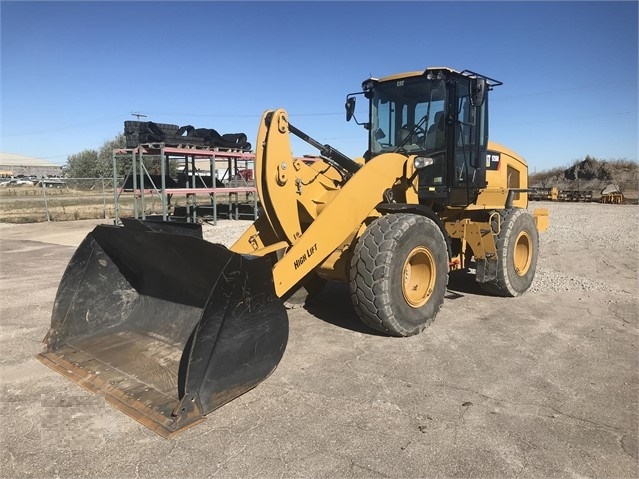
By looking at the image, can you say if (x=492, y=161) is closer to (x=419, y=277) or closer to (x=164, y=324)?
(x=419, y=277)

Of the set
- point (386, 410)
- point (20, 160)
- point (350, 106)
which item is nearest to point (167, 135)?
point (350, 106)

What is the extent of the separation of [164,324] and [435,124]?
385 centimetres

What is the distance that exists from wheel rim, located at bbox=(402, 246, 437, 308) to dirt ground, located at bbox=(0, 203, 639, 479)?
1.26 ft

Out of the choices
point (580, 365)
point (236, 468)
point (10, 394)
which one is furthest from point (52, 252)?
point (580, 365)

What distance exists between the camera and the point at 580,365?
4375 millimetres

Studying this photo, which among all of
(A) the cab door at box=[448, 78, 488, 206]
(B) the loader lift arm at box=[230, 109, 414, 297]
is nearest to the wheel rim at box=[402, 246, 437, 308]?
(B) the loader lift arm at box=[230, 109, 414, 297]

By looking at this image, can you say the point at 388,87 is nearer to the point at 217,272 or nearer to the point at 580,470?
the point at 217,272

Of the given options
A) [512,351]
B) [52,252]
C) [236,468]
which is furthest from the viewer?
[52,252]

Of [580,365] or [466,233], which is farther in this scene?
[466,233]

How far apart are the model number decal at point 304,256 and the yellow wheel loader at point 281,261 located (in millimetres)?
15

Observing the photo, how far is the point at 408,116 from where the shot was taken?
20.0ft

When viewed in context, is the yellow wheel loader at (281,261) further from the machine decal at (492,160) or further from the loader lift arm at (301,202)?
the machine decal at (492,160)

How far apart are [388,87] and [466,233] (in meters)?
2.18

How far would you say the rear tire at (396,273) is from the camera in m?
4.61
